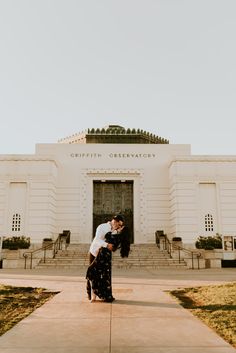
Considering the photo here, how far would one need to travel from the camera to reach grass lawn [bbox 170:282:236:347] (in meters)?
4.46

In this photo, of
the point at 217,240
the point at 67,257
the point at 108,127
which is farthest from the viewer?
the point at 108,127

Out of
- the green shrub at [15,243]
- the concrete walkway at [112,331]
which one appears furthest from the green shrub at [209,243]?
the concrete walkway at [112,331]

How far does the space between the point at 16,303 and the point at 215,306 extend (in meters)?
3.41

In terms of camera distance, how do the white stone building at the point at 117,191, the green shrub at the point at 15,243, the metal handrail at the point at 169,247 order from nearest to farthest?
the metal handrail at the point at 169,247 → the green shrub at the point at 15,243 → the white stone building at the point at 117,191

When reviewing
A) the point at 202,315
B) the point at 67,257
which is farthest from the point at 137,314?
the point at 67,257

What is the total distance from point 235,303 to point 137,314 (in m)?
1.81

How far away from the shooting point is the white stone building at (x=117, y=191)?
23.4 m

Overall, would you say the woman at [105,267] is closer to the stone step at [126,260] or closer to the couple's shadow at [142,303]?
the couple's shadow at [142,303]

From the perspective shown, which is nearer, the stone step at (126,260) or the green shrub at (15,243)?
the stone step at (126,260)

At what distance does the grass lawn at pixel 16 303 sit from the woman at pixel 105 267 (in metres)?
1.01

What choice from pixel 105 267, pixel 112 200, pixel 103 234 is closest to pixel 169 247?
pixel 112 200

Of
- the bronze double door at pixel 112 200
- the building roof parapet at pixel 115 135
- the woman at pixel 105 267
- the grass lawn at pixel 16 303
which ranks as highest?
the building roof parapet at pixel 115 135

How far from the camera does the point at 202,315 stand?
17.7 ft

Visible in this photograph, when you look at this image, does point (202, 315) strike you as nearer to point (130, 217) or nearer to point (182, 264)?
point (182, 264)
